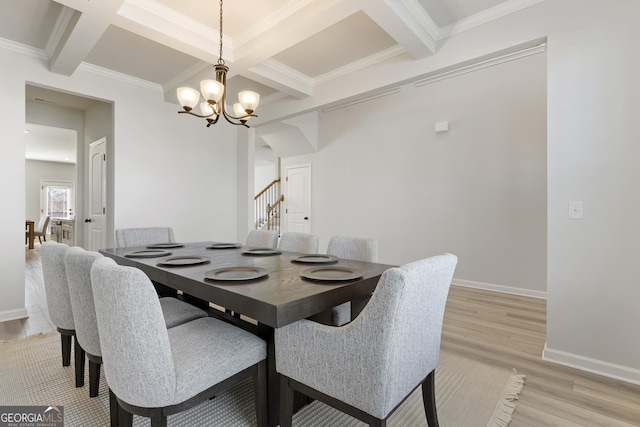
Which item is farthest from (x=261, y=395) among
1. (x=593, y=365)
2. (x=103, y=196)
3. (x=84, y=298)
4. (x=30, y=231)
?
(x=30, y=231)

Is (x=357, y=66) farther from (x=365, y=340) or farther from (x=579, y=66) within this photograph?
(x=365, y=340)

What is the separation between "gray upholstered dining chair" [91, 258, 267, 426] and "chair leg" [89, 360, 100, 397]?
54cm

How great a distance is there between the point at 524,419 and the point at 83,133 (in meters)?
6.43

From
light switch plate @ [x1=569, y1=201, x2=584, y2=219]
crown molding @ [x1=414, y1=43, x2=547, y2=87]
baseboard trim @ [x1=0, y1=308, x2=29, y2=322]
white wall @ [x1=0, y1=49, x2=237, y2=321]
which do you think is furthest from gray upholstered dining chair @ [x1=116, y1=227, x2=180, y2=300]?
light switch plate @ [x1=569, y1=201, x2=584, y2=219]

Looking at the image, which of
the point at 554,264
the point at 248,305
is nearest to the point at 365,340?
the point at 248,305

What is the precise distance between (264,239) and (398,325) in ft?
7.41

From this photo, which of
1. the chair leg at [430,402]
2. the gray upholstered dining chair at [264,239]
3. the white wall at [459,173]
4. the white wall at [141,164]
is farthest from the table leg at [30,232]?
the chair leg at [430,402]

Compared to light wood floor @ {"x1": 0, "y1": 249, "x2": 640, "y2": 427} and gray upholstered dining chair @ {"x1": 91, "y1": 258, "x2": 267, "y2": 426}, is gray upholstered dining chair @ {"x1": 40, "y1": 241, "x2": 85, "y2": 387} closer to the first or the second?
gray upholstered dining chair @ {"x1": 91, "y1": 258, "x2": 267, "y2": 426}

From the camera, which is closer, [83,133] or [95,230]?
[95,230]

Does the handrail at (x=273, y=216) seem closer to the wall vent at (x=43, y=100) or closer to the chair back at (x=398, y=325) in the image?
the wall vent at (x=43, y=100)

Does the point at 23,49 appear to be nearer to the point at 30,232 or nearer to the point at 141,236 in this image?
the point at 141,236

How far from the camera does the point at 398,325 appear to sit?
1076 millimetres

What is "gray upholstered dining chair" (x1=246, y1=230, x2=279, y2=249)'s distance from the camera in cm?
313

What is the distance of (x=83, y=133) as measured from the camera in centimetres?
505
